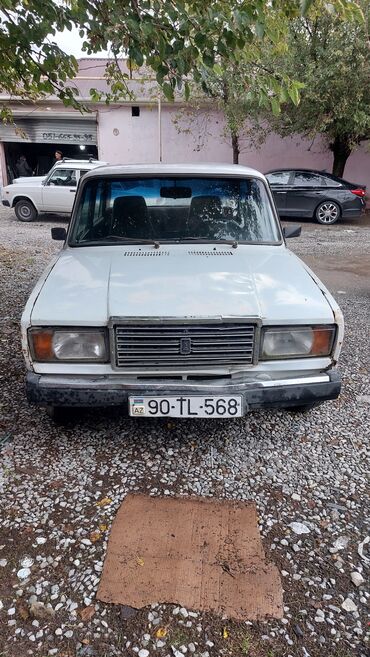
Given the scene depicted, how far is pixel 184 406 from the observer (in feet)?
8.75

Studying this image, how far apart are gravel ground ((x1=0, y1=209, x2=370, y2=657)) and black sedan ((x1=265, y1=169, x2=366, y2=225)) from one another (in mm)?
9651

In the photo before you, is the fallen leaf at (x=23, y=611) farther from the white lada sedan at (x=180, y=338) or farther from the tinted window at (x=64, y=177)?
the tinted window at (x=64, y=177)

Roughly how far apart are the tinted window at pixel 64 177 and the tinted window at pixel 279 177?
5.43 metres

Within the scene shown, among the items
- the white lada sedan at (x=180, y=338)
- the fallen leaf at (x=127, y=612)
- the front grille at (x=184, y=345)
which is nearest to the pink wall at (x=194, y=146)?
the white lada sedan at (x=180, y=338)

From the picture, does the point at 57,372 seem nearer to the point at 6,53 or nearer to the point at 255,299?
the point at 255,299

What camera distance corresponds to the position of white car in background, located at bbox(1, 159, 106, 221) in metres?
12.2

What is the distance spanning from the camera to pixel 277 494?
266cm

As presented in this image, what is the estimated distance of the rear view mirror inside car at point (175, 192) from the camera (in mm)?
3746

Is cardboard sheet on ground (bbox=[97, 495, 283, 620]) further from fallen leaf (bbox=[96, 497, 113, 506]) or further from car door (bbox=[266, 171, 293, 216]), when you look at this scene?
car door (bbox=[266, 171, 293, 216])

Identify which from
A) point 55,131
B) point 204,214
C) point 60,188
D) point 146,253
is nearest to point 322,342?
point 146,253

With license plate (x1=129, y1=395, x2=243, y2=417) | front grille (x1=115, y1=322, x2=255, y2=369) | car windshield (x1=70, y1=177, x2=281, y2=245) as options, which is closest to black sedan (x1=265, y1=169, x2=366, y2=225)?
car windshield (x1=70, y1=177, x2=281, y2=245)

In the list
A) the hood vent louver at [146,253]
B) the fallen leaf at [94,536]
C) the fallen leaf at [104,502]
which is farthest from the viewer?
the hood vent louver at [146,253]

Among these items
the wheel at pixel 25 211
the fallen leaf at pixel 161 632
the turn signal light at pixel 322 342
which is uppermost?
the turn signal light at pixel 322 342

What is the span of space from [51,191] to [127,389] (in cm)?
1096
